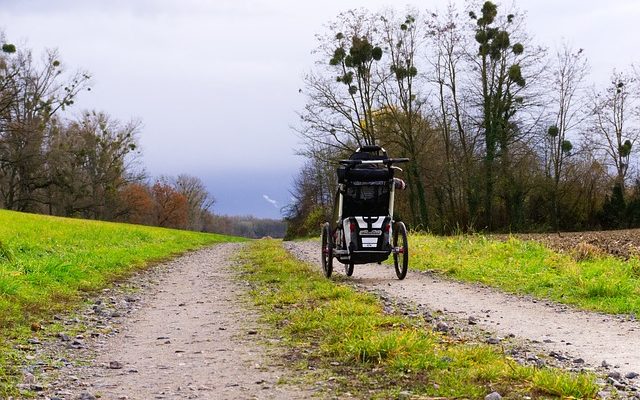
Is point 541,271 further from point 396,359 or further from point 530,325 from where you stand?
point 396,359

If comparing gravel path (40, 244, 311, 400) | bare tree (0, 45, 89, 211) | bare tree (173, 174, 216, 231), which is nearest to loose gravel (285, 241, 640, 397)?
gravel path (40, 244, 311, 400)

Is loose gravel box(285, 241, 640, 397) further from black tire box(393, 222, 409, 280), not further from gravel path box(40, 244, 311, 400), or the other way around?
gravel path box(40, 244, 311, 400)

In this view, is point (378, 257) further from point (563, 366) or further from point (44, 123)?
point (44, 123)

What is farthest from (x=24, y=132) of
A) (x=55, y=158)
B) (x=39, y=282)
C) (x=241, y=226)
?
(x=241, y=226)

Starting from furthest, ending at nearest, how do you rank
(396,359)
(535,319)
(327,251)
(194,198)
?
(194,198) → (327,251) → (535,319) → (396,359)

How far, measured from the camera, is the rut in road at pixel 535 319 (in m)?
5.72

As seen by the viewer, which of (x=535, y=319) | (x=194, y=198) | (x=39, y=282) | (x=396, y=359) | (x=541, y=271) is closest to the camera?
(x=396, y=359)

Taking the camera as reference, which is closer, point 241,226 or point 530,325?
point 530,325

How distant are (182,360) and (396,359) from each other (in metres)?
1.99

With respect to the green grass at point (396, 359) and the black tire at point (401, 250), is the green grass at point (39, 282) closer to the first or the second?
the green grass at point (396, 359)

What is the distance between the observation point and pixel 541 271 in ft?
39.0

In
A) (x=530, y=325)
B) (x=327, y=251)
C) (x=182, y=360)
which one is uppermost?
(x=327, y=251)

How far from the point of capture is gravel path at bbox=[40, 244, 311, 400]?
4.45m

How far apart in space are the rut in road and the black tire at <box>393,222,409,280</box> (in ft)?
0.99
